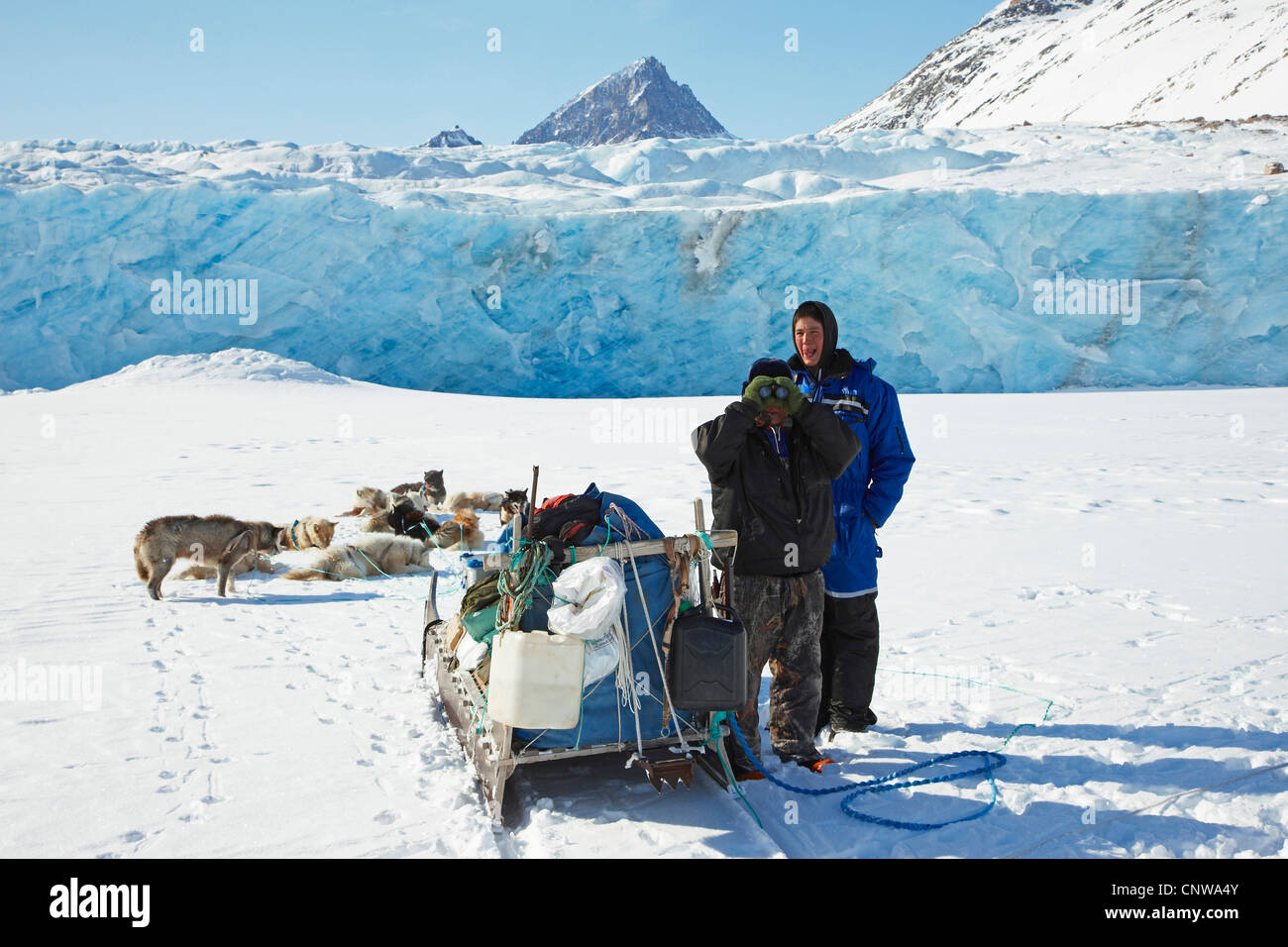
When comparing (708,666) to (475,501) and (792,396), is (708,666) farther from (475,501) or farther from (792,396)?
(475,501)

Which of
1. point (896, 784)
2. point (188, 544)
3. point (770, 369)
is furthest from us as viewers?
point (188, 544)

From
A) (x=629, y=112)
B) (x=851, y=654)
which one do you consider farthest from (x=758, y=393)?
(x=629, y=112)

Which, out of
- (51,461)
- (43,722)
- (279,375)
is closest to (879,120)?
(279,375)

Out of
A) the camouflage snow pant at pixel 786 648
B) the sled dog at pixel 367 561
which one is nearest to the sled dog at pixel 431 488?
the sled dog at pixel 367 561

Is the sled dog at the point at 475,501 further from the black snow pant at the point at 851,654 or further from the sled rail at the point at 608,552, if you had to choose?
the sled rail at the point at 608,552

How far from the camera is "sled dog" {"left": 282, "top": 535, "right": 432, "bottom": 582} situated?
19.9ft

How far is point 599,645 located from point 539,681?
231 millimetres

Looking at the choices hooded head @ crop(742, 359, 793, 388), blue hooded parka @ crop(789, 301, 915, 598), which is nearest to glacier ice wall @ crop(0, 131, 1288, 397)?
blue hooded parka @ crop(789, 301, 915, 598)

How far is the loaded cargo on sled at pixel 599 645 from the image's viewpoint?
2502 mm

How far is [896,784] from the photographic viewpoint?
2.88 metres

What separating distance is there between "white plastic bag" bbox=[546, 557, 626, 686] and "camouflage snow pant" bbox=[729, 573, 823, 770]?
57cm

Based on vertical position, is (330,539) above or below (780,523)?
below

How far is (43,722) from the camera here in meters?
3.38

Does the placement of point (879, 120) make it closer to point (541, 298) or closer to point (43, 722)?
point (541, 298)
